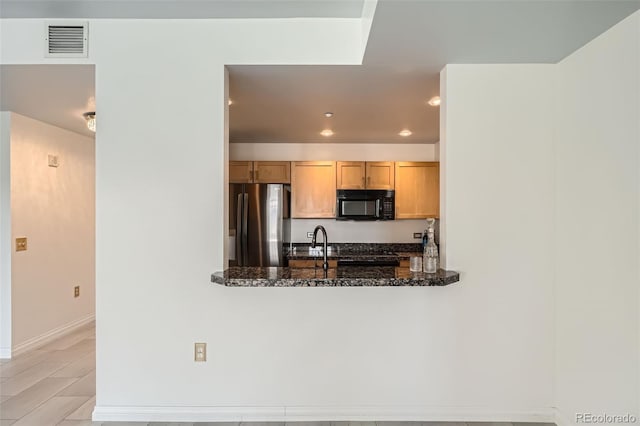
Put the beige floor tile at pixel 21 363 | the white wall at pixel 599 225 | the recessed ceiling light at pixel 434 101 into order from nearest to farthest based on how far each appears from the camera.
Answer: the white wall at pixel 599 225
the recessed ceiling light at pixel 434 101
the beige floor tile at pixel 21 363

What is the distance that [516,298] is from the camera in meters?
2.44

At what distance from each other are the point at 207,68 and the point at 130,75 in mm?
462

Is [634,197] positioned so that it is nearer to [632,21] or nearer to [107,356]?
[632,21]

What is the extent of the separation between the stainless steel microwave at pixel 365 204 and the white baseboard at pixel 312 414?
2607 mm

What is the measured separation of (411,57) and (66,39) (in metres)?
2.02

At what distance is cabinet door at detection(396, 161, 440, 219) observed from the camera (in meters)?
4.83

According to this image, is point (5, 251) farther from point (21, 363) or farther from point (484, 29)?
point (484, 29)

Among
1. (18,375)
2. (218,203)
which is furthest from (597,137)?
(18,375)

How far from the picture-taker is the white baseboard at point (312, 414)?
241 cm

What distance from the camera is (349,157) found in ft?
16.7

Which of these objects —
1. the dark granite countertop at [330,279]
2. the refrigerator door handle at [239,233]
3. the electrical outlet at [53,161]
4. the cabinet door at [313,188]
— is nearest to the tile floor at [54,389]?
the dark granite countertop at [330,279]

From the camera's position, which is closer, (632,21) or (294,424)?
(632,21)

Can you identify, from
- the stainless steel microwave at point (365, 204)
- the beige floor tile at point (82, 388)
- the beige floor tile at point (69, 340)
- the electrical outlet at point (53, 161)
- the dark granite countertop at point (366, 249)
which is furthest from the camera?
the dark granite countertop at point (366, 249)

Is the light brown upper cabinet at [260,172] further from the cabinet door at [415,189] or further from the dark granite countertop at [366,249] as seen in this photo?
the cabinet door at [415,189]
